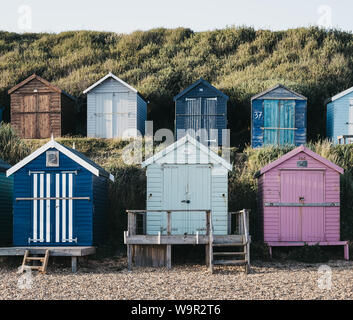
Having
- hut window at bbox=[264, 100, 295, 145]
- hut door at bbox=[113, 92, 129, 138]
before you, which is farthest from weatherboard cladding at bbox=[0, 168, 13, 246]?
hut window at bbox=[264, 100, 295, 145]

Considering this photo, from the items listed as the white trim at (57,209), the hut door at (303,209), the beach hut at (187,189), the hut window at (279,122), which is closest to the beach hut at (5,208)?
the white trim at (57,209)

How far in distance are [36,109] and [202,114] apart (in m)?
7.30

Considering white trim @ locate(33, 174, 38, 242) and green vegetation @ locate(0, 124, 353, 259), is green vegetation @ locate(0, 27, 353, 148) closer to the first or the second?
green vegetation @ locate(0, 124, 353, 259)

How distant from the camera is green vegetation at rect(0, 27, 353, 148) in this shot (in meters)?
29.6

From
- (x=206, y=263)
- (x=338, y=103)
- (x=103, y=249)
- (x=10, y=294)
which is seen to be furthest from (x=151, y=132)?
(x=10, y=294)

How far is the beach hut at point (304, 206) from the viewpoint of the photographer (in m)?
16.8

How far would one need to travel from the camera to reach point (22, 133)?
26031 millimetres

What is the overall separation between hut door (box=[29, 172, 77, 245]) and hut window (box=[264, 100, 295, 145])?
10269 millimetres

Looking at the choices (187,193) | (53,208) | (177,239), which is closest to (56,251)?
(53,208)

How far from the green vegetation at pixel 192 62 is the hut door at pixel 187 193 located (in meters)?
9.86

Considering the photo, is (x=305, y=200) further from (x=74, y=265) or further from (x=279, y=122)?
(x=279, y=122)

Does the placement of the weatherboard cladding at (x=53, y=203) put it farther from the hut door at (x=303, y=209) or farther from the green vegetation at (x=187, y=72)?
the hut door at (x=303, y=209)

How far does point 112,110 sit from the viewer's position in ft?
84.2

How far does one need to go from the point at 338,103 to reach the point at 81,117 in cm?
1248
